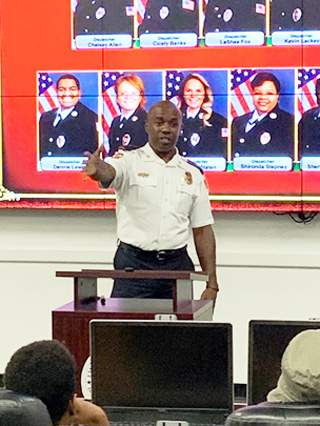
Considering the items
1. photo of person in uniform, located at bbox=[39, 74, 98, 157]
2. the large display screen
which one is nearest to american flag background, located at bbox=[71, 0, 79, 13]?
the large display screen

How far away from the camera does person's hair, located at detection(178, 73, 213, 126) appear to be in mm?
5129

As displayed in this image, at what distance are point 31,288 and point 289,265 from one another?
1.51 metres

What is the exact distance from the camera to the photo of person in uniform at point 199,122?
201 inches

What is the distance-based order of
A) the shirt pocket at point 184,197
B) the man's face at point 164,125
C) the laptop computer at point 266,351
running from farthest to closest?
the shirt pocket at point 184,197, the man's face at point 164,125, the laptop computer at point 266,351

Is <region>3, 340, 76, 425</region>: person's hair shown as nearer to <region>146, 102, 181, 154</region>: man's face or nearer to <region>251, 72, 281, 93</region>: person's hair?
<region>146, 102, 181, 154</region>: man's face

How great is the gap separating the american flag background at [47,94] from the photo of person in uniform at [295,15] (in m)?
1.27

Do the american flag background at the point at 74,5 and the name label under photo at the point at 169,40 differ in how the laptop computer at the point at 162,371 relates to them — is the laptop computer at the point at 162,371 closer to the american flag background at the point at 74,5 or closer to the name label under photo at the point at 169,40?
the name label under photo at the point at 169,40

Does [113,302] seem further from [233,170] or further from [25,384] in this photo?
[233,170]

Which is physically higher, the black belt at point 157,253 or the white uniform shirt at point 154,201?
the white uniform shirt at point 154,201

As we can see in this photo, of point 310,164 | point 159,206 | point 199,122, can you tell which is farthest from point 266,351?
point 199,122

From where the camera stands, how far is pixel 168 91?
5168 millimetres

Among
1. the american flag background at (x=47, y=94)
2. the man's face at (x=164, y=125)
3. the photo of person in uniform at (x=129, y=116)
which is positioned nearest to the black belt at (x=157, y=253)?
the man's face at (x=164, y=125)

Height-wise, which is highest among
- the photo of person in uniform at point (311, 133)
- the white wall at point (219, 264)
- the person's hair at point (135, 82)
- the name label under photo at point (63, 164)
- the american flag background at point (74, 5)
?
the american flag background at point (74, 5)

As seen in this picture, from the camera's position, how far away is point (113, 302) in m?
3.25
